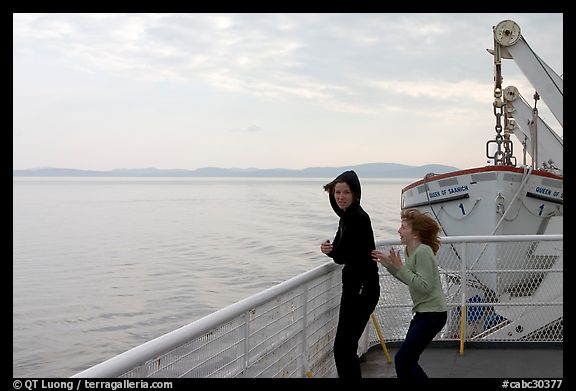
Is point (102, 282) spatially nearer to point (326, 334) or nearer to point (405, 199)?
point (405, 199)

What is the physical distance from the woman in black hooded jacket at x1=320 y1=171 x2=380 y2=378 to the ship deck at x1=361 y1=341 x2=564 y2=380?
1599 millimetres

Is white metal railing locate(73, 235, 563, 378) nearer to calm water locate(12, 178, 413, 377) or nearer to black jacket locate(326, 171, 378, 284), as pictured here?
black jacket locate(326, 171, 378, 284)

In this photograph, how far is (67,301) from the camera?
73.3ft

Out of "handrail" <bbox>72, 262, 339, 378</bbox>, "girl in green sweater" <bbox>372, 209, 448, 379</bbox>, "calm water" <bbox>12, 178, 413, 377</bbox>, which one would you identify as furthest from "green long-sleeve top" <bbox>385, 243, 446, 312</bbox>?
"calm water" <bbox>12, 178, 413, 377</bbox>

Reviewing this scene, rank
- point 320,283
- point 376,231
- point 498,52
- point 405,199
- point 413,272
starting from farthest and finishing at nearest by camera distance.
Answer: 1. point 376,231
2. point 405,199
3. point 498,52
4. point 320,283
5. point 413,272

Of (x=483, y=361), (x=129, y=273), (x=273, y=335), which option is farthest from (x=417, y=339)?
(x=129, y=273)

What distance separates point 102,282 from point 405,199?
14033 mm

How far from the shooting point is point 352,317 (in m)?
4.56

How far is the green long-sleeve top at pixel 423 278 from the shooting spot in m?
4.29

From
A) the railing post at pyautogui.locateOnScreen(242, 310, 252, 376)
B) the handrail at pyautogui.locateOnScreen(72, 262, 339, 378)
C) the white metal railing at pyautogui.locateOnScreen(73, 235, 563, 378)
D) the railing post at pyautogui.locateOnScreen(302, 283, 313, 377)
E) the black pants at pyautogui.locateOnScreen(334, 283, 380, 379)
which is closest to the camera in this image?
the handrail at pyautogui.locateOnScreen(72, 262, 339, 378)

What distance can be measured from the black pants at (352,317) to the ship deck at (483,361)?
1512 millimetres

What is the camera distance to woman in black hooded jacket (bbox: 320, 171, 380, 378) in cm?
452

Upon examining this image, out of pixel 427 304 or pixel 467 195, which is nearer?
pixel 427 304
